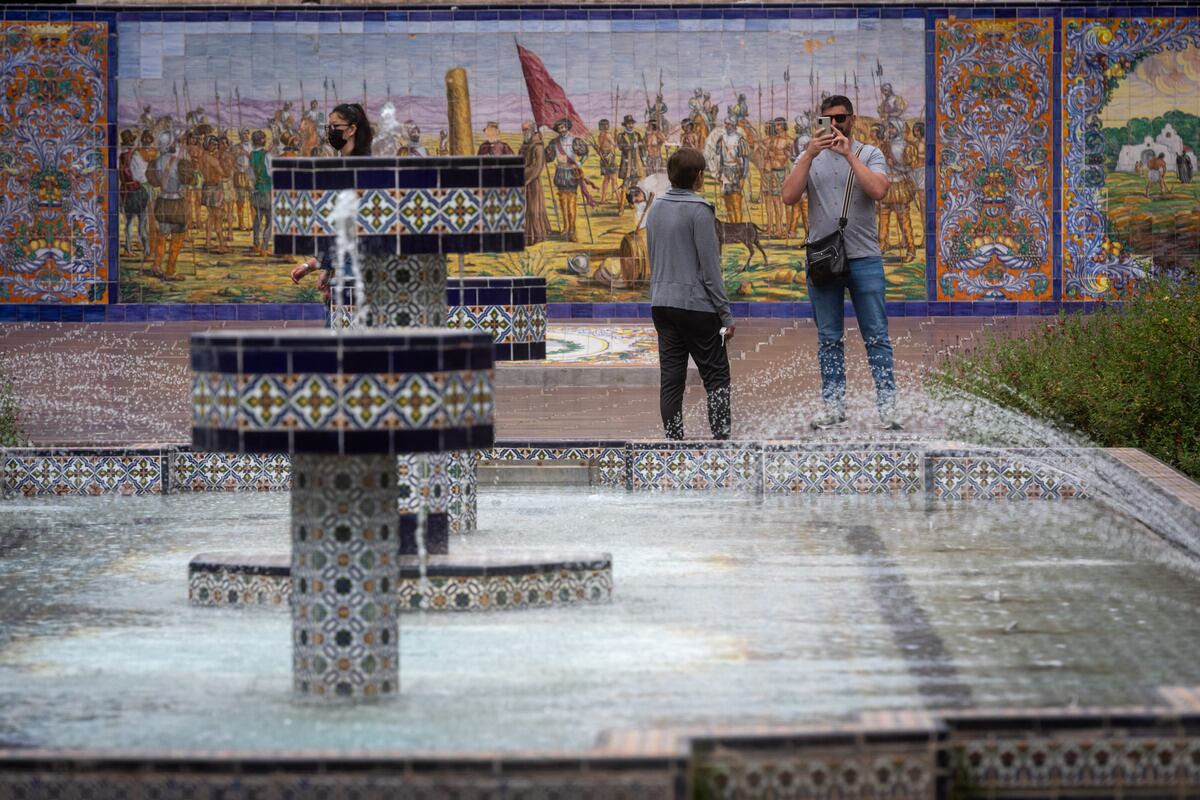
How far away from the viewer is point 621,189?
20.4 meters

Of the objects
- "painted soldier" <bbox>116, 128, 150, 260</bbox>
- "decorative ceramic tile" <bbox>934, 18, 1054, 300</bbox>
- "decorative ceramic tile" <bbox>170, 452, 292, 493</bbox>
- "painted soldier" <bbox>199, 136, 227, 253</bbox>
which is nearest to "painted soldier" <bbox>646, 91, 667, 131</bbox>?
"decorative ceramic tile" <bbox>934, 18, 1054, 300</bbox>

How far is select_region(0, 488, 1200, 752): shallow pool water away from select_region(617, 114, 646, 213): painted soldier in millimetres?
11641

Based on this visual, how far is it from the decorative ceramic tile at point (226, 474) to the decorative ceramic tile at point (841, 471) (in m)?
2.22

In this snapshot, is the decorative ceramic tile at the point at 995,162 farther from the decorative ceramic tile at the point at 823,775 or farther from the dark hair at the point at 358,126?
the decorative ceramic tile at the point at 823,775

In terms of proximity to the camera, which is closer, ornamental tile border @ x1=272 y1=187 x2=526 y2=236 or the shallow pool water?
the shallow pool water

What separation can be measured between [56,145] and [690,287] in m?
12.0

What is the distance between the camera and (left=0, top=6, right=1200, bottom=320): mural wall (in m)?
20.3

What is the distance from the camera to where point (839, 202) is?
10.2 metres

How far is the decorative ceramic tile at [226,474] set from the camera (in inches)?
391

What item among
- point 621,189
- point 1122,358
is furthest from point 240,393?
point 621,189

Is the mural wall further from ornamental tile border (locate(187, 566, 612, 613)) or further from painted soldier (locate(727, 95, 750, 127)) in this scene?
ornamental tile border (locate(187, 566, 612, 613))

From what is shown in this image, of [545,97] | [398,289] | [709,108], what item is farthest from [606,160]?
[398,289]

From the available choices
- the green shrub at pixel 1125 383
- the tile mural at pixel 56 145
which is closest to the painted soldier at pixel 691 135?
the tile mural at pixel 56 145

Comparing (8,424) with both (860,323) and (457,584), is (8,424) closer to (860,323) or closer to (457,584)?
(860,323)
